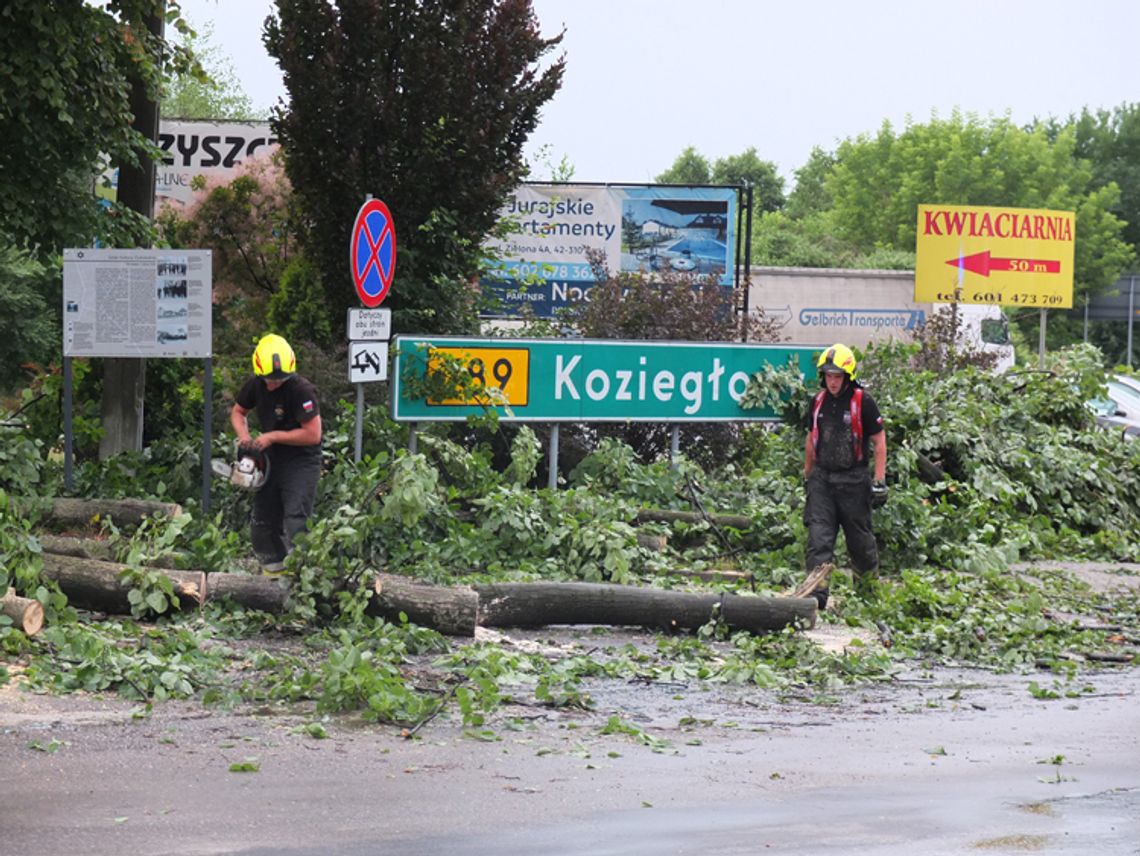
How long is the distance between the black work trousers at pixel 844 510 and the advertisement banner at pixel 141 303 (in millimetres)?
4592

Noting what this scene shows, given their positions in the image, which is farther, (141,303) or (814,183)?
(814,183)

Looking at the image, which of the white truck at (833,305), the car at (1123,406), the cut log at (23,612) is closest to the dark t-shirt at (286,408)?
the cut log at (23,612)

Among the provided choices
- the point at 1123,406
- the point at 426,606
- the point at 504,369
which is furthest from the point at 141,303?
the point at 1123,406

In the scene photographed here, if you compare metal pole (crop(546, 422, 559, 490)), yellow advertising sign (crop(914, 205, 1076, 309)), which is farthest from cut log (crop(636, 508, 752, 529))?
yellow advertising sign (crop(914, 205, 1076, 309))

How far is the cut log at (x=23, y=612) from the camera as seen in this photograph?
8742 mm

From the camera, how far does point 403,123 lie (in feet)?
54.0

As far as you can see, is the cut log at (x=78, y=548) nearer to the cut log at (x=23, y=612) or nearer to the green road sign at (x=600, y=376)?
the cut log at (x=23, y=612)

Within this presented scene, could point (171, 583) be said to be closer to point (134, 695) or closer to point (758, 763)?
point (134, 695)

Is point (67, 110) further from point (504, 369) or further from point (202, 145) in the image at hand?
point (202, 145)

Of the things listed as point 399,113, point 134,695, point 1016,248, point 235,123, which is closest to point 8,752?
point 134,695

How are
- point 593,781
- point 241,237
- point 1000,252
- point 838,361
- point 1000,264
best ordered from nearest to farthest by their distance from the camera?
point 593,781 → point 838,361 → point 241,237 → point 1000,252 → point 1000,264

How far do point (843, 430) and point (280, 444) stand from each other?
3.82 m

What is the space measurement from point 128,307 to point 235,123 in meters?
14.1

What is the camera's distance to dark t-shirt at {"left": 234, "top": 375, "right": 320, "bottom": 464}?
10.8m
